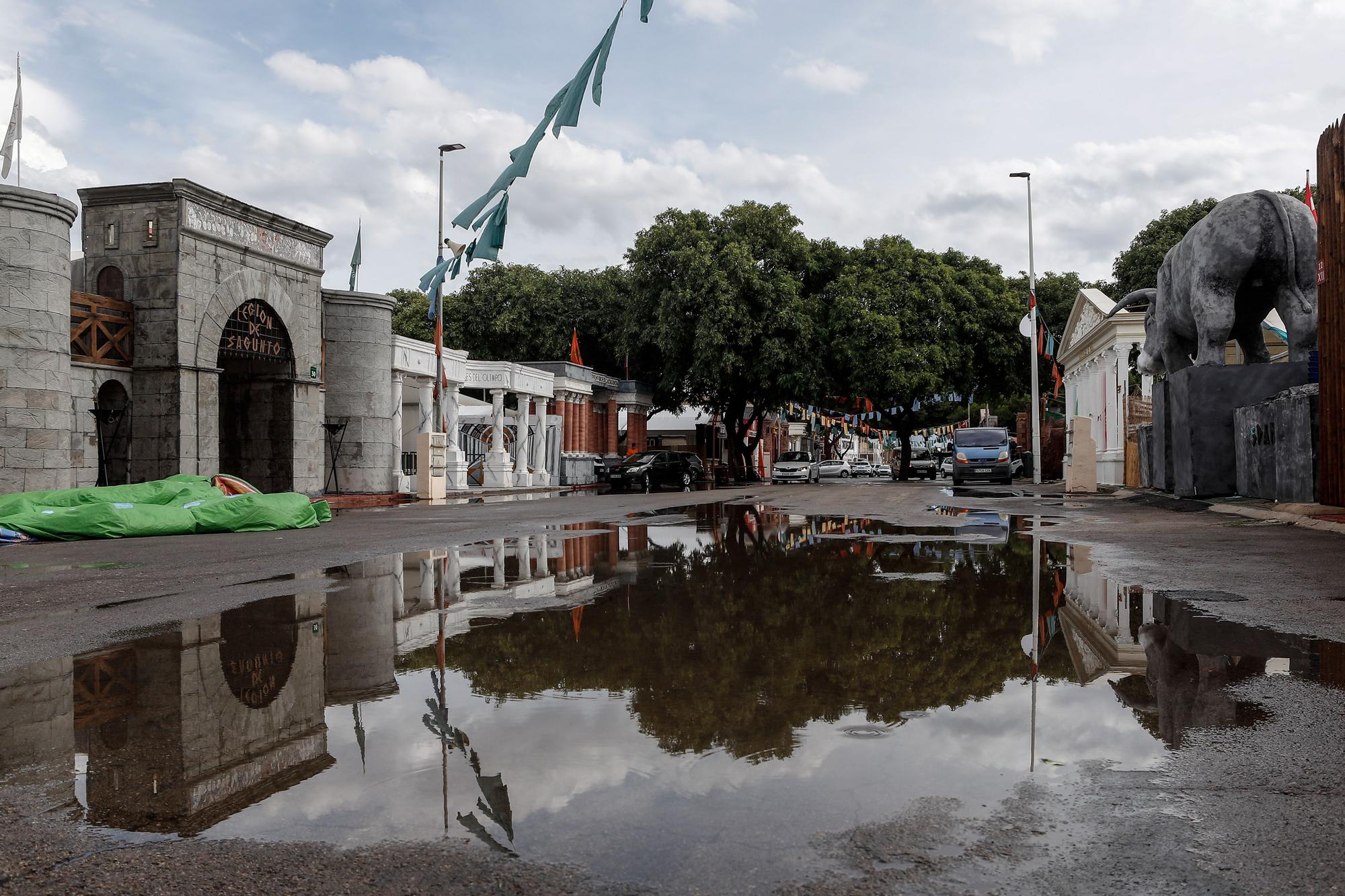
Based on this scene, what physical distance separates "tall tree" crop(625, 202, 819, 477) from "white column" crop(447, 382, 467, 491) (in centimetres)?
1011

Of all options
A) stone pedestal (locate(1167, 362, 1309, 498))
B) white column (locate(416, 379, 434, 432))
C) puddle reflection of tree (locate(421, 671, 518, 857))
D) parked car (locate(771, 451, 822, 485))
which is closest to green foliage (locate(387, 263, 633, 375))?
parked car (locate(771, 451, 822, 485))

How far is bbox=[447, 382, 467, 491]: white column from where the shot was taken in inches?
1281

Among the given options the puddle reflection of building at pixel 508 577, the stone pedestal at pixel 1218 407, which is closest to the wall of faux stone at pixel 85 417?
the puddle reflection of building at pixel 508 577

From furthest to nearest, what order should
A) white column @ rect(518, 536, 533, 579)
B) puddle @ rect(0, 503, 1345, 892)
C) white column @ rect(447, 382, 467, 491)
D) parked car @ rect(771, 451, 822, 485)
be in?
parked car @ rect(771, 451, 822, 485), white column @ rect(447, 382, 467, 491), white column @ rect(518, 536, 533, 579), puddle @ rect(0, 503, 1345, 892)

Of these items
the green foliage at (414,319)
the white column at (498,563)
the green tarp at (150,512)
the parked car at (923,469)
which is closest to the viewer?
the white column at (498,563)

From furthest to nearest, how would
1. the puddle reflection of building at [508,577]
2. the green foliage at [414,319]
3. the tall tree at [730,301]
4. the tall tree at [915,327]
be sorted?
the green foliage at [414,319]
the tall tree at [915,327]
the tall tree at [730,301]
the puddle reflection of building at [508,577]

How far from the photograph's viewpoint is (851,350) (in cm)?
4041

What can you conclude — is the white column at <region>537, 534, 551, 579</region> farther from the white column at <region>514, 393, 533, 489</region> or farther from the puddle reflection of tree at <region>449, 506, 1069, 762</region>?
the white column at <region>514, 393, 533, 489</region>

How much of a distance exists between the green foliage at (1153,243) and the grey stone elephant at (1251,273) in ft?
91.1

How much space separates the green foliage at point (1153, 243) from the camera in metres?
42.9

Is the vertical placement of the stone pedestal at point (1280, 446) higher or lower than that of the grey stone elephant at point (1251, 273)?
lower

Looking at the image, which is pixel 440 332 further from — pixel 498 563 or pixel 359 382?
pixel 498 563

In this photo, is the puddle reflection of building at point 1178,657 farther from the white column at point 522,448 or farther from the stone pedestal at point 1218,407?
the white column at point 522,448

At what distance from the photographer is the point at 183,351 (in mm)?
19469
